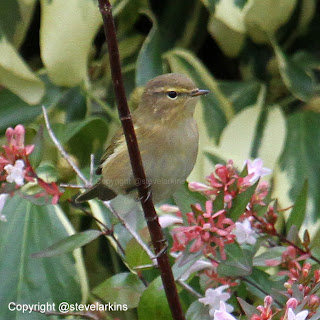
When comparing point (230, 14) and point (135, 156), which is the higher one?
point (135, 156)

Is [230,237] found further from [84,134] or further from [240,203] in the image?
[84,134]

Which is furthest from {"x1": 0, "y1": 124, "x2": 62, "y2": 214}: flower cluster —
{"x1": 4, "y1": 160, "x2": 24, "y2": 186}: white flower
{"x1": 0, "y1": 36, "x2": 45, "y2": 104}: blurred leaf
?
{"x1": 0, "y1": 36, "x2": 45, "y2": 104}: blurred leaf

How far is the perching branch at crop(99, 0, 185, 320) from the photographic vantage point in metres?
0.82

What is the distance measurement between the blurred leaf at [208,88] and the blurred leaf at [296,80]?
0.61 ft

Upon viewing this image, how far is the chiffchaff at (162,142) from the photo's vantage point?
123cm

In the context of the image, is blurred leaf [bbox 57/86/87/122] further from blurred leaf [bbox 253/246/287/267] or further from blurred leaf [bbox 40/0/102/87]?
blurred leaf [bbox 253/246/287/267]

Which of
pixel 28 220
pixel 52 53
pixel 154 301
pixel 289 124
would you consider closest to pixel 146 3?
pixel 52 53

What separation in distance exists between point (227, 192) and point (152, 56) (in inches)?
37.7

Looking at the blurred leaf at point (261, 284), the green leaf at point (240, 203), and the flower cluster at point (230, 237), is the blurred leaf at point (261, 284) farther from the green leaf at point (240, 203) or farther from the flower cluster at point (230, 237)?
the green leaf at point (240, 203)

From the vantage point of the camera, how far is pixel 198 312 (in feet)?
3.69

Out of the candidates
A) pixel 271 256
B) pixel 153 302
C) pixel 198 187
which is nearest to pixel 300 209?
pixel 271 256

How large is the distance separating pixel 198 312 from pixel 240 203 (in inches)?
8.3

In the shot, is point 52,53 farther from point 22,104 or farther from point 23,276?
point 23,276

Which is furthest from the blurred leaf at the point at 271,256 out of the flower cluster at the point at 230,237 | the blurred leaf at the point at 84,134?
the blurred leaf at the point at 84,134
